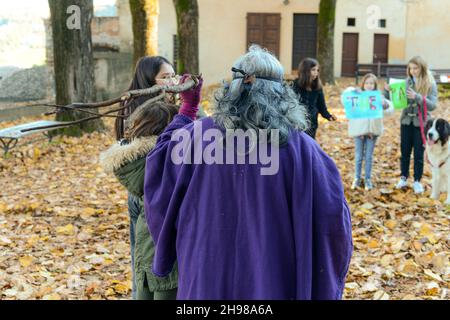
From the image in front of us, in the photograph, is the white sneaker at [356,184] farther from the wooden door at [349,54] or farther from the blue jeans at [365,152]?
the wooden door at [349,54]

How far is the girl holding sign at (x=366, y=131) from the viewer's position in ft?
28.8

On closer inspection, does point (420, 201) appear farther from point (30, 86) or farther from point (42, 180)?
point (30, 86)

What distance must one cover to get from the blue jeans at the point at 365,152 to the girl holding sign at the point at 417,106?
1.46 feet

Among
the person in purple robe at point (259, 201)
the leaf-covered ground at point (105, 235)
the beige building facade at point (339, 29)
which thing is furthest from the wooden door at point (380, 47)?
the person in purple robe at point (259, 201)

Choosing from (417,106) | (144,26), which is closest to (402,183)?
(417,106)

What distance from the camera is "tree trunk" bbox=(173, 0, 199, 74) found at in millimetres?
16844

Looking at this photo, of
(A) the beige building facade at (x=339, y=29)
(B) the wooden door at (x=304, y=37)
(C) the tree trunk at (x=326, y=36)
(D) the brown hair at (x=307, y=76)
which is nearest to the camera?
(D) the brown hair at (x=307, y=76)

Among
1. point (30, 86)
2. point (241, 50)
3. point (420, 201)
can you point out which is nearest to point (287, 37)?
point (241, 50)

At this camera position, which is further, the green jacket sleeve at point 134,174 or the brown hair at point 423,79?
the brown hair at point 423,79

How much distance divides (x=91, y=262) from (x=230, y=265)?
3.85 meters

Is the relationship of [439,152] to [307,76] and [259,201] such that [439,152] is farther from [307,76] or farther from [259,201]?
[259,201]

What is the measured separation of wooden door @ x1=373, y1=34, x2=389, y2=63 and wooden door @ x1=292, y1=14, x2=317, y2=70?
2711mm

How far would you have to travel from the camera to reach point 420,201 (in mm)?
8352

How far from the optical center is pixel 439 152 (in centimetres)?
818
